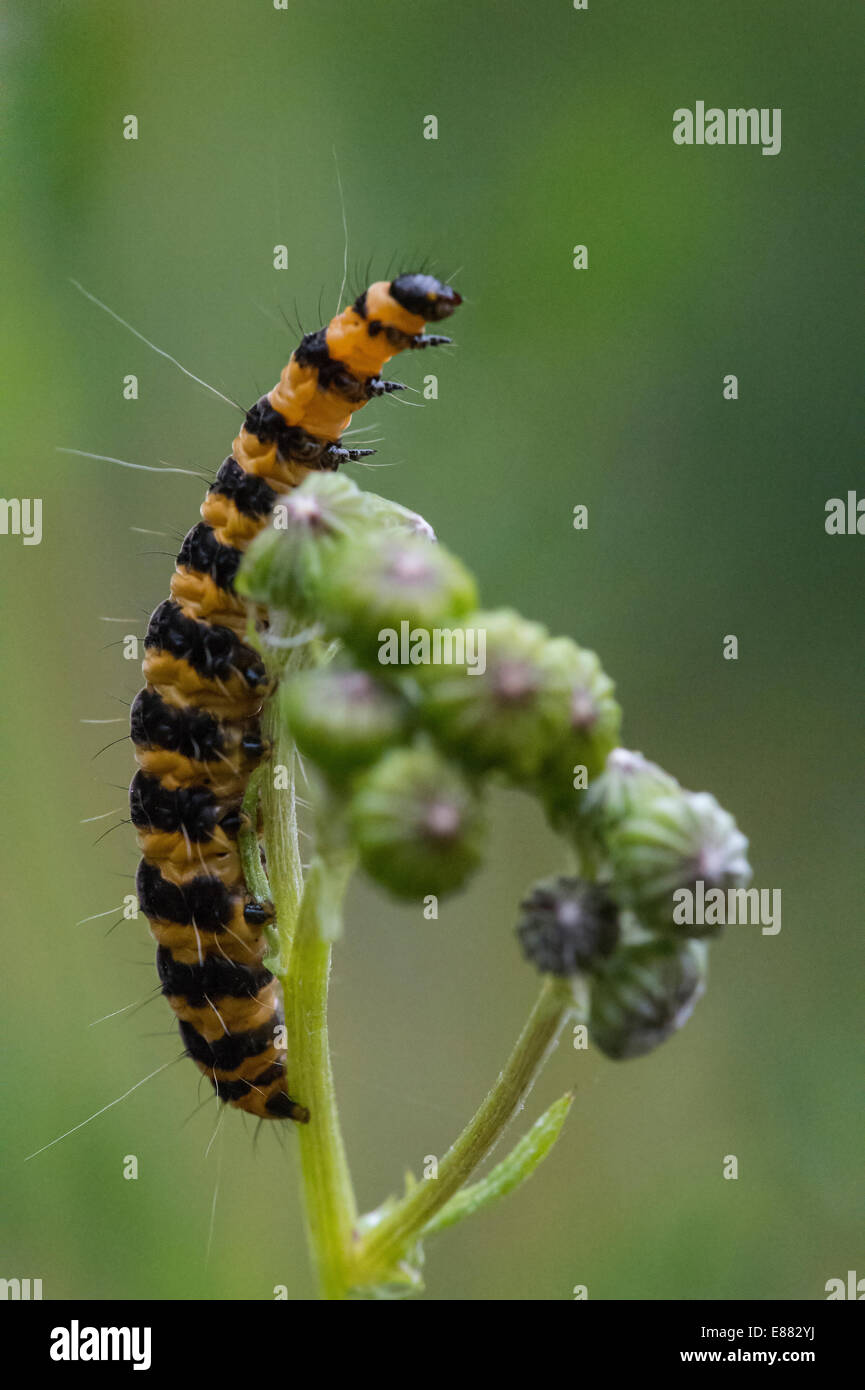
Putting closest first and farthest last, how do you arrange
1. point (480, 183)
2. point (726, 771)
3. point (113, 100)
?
point (113, 100) < point (480, 183) < point (726, 771)

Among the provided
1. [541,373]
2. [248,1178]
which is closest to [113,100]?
[541,373]

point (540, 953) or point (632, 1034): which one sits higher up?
point (540, 953)

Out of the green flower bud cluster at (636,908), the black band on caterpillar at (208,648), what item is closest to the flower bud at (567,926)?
the green flower bud cluster at (636,908)

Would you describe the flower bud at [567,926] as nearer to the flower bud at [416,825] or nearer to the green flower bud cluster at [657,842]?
the green flower bud cluster at [657,842]

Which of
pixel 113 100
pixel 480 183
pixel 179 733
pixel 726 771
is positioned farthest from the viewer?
pixel 726 771

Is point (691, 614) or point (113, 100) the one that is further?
point (691, 614)

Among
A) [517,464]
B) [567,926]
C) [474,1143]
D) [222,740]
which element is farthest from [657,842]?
[517,464]

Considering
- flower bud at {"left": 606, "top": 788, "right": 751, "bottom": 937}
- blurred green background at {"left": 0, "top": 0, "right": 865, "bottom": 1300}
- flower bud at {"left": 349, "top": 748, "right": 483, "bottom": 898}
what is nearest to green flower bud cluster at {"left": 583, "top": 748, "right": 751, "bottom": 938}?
flower bud at {"left": 606, "top": 788, "right": 751, "bottom": 937}

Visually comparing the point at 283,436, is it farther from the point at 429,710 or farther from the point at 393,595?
the point at 429,710

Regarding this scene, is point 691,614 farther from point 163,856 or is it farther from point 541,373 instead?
point 163,856
